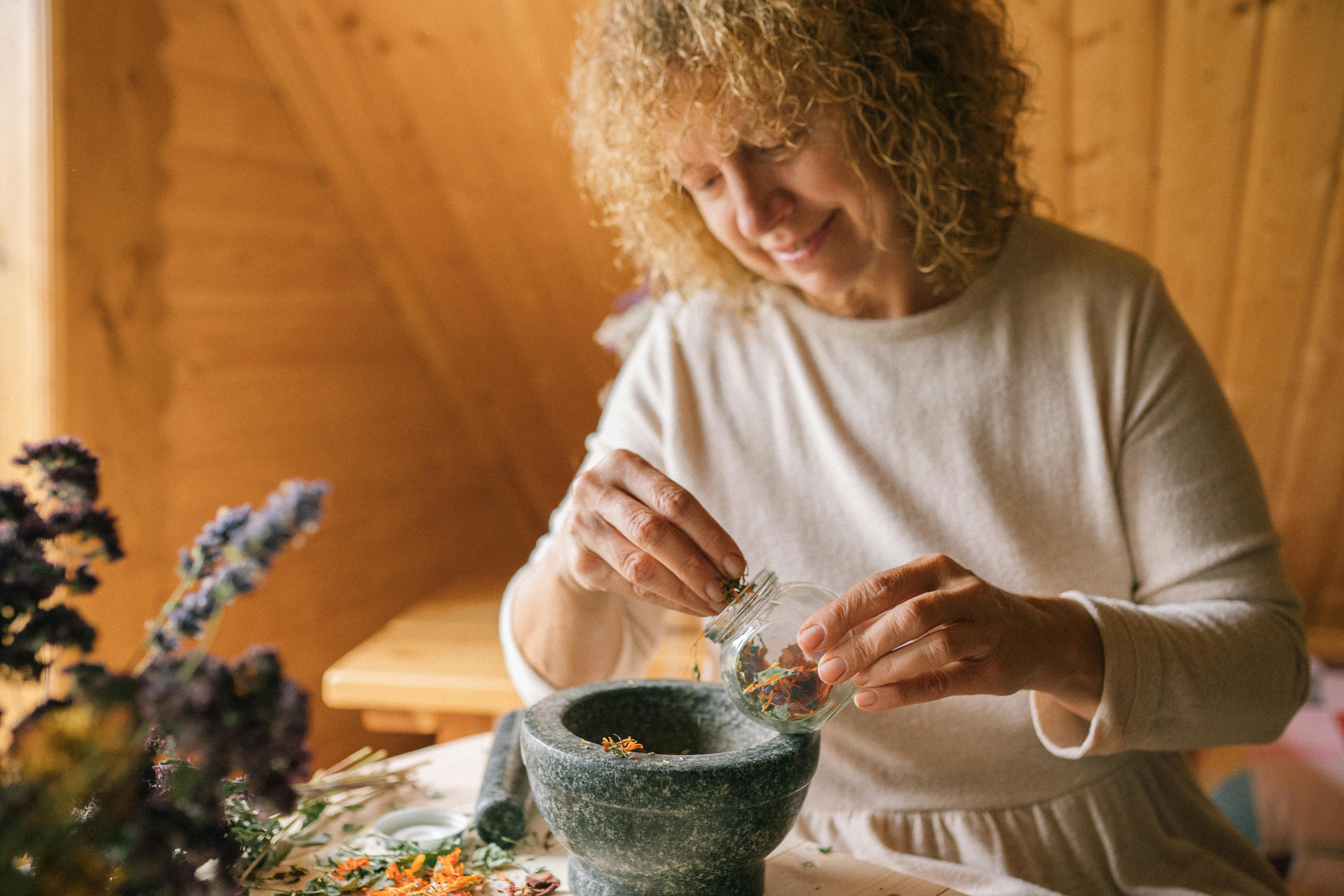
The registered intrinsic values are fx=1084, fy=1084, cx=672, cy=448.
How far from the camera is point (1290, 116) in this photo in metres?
1.92

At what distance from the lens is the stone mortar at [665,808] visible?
812 mm

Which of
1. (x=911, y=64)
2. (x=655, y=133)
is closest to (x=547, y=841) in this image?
(x=655, y=133)

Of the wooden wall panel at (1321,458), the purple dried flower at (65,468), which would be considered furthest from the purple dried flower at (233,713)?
the wooden wall panel at (1321,458)

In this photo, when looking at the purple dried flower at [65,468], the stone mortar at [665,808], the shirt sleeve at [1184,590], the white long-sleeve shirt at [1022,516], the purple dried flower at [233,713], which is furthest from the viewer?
the white long-sleeve shirt at [1022,516]

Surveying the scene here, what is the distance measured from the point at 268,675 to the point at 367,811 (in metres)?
0.60

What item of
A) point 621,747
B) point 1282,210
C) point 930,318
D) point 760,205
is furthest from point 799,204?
point 1282,210

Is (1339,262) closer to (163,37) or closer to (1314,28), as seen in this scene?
(1314,28)

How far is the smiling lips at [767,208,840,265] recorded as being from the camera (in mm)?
1212

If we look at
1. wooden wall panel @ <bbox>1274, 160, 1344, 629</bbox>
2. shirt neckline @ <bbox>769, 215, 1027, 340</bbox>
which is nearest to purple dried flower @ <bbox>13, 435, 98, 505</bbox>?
shirt neckline @ <bbox>769, 215, 1027, 340</bbox>

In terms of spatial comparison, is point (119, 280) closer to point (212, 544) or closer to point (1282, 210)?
point (212, 544)

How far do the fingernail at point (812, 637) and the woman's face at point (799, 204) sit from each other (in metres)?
0.49

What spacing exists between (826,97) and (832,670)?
0.61 meters

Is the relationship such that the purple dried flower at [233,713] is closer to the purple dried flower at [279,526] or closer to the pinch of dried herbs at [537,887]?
the purple dried flower at [279,526]

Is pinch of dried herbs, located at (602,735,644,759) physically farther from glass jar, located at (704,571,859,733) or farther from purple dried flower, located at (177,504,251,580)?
purple dried flower, located at (177,504,251,580)
